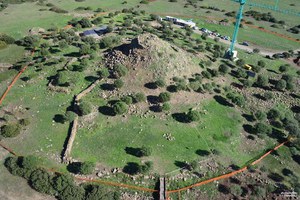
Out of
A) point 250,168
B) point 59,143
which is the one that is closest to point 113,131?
point 59,143

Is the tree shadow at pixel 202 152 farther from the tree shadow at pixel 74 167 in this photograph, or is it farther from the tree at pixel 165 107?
the tree shadow at pixel 74 167

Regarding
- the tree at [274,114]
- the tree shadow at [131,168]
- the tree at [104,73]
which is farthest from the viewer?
the tree at [104,73]

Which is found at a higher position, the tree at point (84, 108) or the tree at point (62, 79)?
the tree at point (62, 79)

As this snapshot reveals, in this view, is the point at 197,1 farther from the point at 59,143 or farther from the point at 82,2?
the point at 59,143

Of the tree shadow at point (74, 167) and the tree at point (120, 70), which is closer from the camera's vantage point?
the tree shadow at point (74, 167)

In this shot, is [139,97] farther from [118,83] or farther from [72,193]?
[72,193]

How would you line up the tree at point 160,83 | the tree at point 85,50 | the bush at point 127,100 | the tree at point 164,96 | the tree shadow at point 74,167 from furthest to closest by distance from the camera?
the tree at point 85,50 → the tree at point 160,83 → the tree at point 164,96 → the bush at point 127,100 → the tree shadow at point 74,167

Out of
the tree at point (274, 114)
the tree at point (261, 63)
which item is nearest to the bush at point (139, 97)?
the tree at point (274, 114)

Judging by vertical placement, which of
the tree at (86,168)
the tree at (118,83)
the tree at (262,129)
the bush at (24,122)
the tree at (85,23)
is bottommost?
the tree at (86,168)
